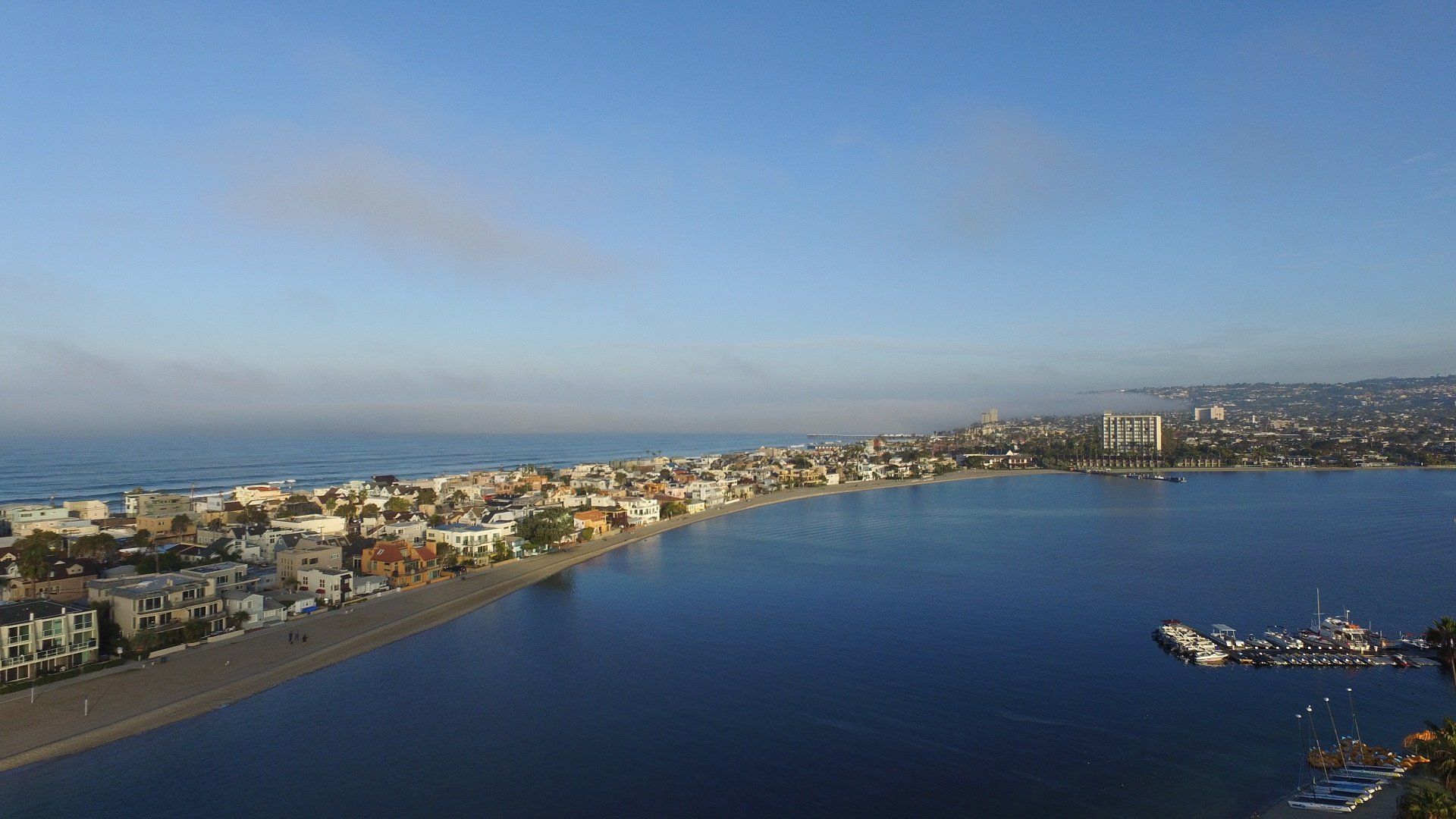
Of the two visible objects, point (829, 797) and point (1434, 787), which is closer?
point (1434, 787)

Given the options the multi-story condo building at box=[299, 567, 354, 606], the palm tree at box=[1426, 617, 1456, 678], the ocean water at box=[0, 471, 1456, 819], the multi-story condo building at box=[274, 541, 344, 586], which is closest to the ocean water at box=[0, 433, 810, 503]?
the multi-story condo building at box=[274, 541, 344, 586]

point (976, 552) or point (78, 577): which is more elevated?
point (78, 577)

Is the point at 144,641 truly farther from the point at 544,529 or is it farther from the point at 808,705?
the point at 544,529

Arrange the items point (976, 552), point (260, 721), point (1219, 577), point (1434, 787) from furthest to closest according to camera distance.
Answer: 1. point (976, 552)
2. point (1219, 577)
3. point (260, 721)
4. point (1434, 787)

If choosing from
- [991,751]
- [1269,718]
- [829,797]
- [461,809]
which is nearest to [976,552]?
[1269,718]

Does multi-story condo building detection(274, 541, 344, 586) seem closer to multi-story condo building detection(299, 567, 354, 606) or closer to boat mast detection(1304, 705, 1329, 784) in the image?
multi-story condo building detection(299, 567, 354, 606)

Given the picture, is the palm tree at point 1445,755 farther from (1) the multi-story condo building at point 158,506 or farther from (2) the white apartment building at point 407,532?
(1) the multi-story condo building at point 158,506

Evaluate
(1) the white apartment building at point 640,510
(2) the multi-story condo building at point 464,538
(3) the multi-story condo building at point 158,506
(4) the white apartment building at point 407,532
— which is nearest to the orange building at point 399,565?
(2) the multi-story condo building at point 464,538

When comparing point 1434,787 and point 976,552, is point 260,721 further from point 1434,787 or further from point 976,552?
point 976,552

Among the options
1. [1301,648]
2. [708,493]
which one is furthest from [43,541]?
[1301,648]
